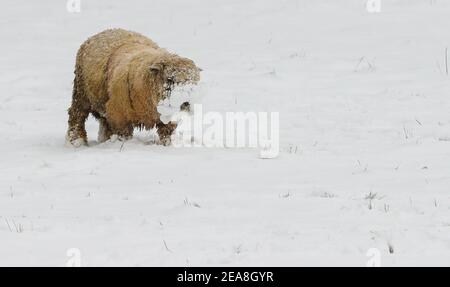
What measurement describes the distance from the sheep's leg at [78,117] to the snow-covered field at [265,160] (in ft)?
1.00

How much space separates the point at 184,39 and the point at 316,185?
31.9 feet

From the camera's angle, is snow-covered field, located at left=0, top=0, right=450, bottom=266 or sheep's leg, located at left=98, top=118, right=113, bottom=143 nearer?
snow-covered field, located at left=0, top=0, right=450, bottom=266

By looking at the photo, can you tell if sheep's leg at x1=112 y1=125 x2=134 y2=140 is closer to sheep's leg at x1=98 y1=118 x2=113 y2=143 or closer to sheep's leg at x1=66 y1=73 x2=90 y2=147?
sheep's leg at x1=98 y1=118 x2=113 y2=143

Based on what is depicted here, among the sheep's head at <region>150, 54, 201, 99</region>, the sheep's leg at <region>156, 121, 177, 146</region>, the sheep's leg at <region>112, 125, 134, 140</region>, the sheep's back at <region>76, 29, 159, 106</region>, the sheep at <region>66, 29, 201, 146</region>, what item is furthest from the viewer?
the sheep's back at <region>76, 29, 159, 106</region>

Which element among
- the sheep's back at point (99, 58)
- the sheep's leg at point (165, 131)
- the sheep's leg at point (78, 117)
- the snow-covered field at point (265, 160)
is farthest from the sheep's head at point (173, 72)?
the sheep's leg at point (78, 117)

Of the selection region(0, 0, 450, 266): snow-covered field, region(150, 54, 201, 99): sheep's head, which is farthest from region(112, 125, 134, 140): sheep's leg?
region(150, 54, 201, 99): sheep's head

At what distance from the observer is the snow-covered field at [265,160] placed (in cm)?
549

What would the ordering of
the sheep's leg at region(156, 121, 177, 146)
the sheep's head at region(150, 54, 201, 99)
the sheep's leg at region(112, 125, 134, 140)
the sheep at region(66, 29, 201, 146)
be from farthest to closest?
the sheep's leg at region(112, 125, 134, 140) → the sheep's leg at region(156, 121, 177, 146) → the sheep at region(66, 29, 201, 146) → the sheep's head at region(150, 54, 201, 99)

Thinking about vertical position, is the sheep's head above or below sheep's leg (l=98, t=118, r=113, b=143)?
above

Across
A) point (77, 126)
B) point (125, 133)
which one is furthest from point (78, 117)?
point (125, 133)

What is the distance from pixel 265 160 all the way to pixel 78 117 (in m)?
2.81

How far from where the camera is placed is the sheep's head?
8.56 m

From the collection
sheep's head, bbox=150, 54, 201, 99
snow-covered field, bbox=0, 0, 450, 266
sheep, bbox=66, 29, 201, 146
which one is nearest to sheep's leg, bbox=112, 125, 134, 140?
sheep, bbox=66, 29, 201, 146
